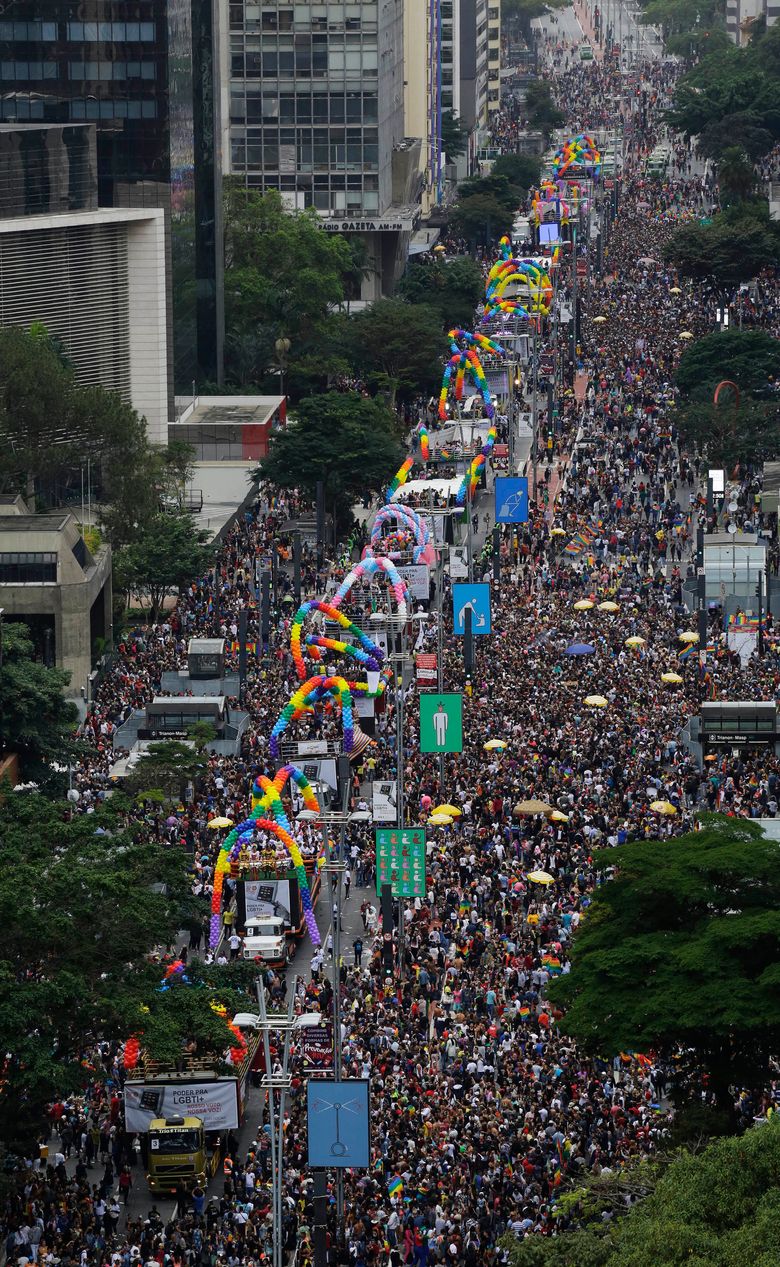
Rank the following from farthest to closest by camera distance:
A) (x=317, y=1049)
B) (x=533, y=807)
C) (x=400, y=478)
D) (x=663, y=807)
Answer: (x=400, y=478) < (x=533, y=807) < (x=663, y=807) < (x=317, y=1049)

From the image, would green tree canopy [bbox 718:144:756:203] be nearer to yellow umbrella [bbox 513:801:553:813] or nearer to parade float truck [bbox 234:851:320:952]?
yellow umbrella [bbox 513:801:553:813]

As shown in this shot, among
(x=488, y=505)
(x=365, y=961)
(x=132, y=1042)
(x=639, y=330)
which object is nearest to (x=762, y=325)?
(x=639, y=330)

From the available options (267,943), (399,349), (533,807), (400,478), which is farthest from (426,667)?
(399,349)

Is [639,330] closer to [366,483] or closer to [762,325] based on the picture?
[762,325]

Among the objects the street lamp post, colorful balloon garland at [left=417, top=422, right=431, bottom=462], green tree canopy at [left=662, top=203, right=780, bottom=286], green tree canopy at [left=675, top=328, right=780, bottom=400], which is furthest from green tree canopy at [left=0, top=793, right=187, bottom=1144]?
green tree canopy at [left=662, top=203, right=780, bottom=286]

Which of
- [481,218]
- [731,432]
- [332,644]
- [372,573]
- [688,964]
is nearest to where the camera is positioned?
[688,964]

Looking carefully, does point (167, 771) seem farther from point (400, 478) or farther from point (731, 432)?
point (731, 432)
